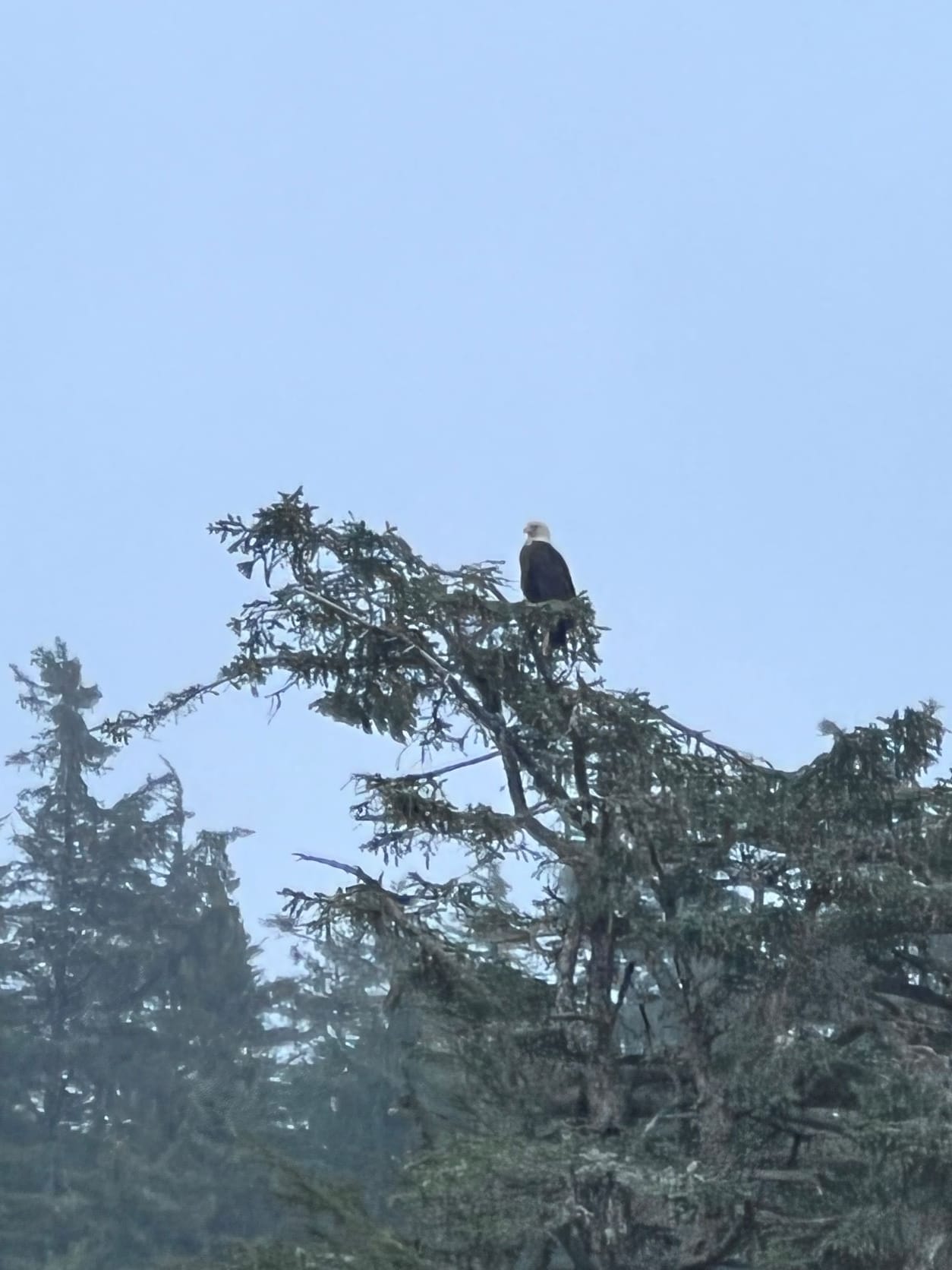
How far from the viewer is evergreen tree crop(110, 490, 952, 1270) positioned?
32.8ft

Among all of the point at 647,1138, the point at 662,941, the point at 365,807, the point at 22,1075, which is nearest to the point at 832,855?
the point at 662,941

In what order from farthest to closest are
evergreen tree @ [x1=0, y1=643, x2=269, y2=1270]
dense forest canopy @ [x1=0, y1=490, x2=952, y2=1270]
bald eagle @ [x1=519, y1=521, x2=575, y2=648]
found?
evergreen tree @ [x1=0, y1=643, x2=269, y2=1270] < bald eagle @ [x1=519, y1=521, x2=575, y2=648] < dense forest canopy @ [x1=0, y1=490, x2=952, y2=1270]

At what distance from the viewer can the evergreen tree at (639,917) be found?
1001 cm

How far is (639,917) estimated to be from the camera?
10375 millimetres

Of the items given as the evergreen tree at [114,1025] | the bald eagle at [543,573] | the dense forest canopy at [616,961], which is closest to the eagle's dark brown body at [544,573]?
the bald eagle at [543,573]

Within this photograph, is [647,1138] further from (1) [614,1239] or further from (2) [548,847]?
(2) [548,847]

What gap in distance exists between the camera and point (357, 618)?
34.7ft

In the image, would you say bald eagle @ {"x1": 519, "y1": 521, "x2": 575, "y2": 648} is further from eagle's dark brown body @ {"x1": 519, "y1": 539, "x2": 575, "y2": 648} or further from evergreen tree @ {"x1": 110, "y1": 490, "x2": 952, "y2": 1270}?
evergreen tree @ {"x1": 110, "y1": 490, "x2": 952, "y2": 1270}

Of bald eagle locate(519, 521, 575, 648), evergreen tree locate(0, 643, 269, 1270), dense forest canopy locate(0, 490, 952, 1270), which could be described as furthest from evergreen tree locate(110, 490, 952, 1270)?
evergreen tree locate(0, 643, 269, 1270)

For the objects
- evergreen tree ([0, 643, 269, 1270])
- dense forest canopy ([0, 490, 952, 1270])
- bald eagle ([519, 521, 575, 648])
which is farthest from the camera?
evergreen tree ([0, 643, 269, 1270])

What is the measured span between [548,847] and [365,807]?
1060 millimetres

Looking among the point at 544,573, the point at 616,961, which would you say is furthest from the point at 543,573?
the point at 616,961

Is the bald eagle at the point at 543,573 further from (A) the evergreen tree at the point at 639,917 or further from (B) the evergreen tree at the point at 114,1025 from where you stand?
(B) the evergreen tree at the point at 114,1025

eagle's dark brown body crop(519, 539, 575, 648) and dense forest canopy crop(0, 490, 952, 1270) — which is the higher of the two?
eagle's dark brown body crop(519, 539, 575, 648)
